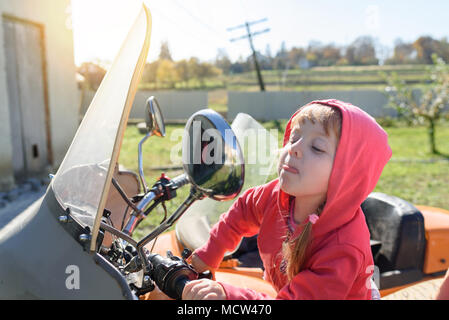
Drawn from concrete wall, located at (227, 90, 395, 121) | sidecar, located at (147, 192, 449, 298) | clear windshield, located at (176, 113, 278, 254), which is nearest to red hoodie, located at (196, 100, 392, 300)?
clear windshield, located at (176, 113, 278, 254)

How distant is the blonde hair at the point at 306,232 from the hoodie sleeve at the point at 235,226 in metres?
0.28

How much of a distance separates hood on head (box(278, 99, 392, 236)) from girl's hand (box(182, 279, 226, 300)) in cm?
40

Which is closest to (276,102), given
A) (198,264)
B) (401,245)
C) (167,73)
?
(167,73)

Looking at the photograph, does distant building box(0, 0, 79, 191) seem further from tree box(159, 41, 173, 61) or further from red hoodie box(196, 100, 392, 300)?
tree box(159, 41, 173, 61)

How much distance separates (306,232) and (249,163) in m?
0.67

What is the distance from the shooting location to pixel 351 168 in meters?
1.35

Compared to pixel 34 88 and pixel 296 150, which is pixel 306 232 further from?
pixel 34 88

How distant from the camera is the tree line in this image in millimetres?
27781

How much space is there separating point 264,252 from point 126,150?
10631 mm

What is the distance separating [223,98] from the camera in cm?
2391

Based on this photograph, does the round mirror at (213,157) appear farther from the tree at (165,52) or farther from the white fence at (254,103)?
the tree at (165,52)

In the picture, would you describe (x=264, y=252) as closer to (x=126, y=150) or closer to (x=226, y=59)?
(x=126, y=150)

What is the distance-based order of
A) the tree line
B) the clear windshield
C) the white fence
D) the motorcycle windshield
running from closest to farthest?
1. the motorcycle windshield
2. the clear windshield
3. the white fence
4. the tree line
